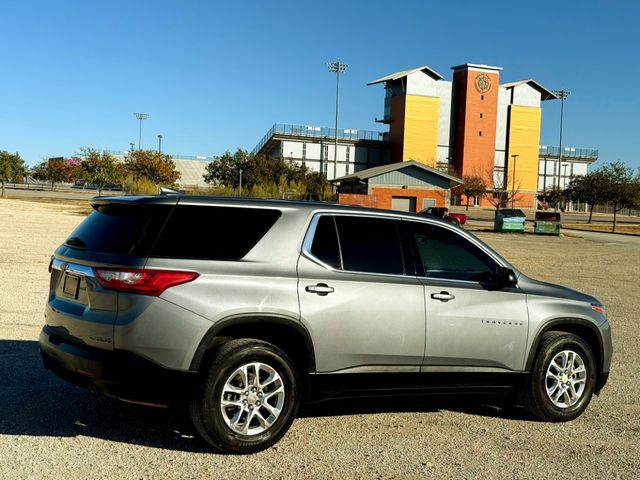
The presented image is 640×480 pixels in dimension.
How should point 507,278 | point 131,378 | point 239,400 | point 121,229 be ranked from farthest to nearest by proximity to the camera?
point 507,278 < point 121,229 < point 239,400 < point 131,378

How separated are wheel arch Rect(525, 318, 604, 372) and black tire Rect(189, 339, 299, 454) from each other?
2144 mm

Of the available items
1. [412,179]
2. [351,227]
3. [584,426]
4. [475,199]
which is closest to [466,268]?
[351,227]

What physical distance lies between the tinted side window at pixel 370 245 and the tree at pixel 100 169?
87.6 m

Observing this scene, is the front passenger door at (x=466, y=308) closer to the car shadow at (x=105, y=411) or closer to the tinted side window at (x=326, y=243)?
the car shadow at (x=105, y=411)

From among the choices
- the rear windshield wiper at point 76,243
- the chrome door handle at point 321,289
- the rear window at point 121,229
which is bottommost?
the chrome door handle at point 321,289

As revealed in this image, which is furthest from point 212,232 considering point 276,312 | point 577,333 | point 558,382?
point 577,333

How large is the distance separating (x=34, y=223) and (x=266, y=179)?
53.3 m

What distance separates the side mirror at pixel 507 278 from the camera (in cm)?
567

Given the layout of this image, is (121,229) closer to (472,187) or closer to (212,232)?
(212,232)

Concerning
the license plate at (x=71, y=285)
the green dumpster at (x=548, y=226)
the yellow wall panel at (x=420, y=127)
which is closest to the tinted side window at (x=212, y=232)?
the license plate at (x=71, y=285)

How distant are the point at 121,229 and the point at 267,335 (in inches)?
50.2

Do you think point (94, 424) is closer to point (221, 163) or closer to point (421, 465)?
point (421, 465)

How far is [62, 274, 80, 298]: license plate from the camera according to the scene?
490 centimetres

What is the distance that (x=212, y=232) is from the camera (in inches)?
192
